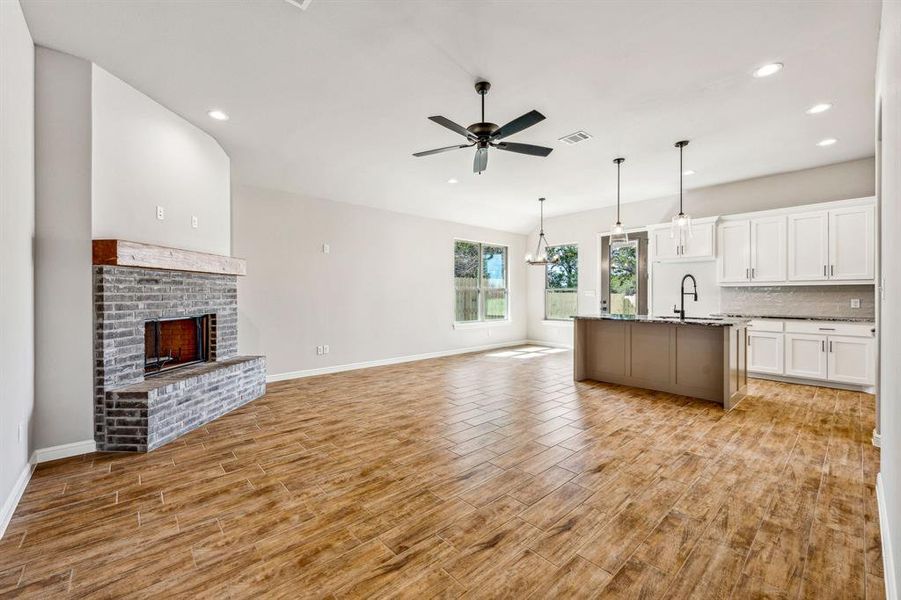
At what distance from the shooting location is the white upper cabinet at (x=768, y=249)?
5.59 meters

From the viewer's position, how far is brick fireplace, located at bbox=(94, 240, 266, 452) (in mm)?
3156

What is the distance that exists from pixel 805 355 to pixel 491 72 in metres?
5.52

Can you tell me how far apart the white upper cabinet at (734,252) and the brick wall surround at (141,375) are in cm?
699

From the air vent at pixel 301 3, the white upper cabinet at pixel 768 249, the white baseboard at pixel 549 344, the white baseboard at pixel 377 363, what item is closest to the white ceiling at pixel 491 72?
the air vent at pixel 301 3

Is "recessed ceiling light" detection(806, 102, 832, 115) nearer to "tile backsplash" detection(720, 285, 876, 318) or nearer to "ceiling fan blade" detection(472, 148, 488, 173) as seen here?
"tile backsplash" detection(720, 285, 876, 318)

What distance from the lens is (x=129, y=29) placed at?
2.71 m

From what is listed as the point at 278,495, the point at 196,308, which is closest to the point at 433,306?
the point at 196,308

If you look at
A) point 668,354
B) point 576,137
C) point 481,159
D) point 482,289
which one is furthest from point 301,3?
point 482,289

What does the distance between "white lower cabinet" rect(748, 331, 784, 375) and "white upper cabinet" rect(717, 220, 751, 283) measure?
89 centimetres

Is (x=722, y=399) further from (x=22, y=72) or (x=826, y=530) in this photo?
(x=22, y=72)

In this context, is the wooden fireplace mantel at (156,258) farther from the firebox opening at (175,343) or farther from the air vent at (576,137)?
the air vent at (576,137)

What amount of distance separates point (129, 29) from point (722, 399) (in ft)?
20.7

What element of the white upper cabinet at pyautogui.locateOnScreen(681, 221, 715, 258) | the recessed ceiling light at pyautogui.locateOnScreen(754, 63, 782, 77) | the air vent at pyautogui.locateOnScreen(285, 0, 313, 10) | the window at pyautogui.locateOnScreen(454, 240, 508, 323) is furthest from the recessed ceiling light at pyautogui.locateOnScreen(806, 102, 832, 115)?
the window at pyautogui.locateOnScreen(454, 240, 508, 323)

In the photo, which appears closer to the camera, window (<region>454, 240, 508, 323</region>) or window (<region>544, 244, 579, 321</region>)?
window (<region>454, 240, 508, 323</region>)
